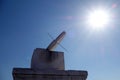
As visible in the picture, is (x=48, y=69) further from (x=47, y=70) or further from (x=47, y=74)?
(x=47, y=74)

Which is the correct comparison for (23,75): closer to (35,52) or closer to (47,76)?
(47,76)

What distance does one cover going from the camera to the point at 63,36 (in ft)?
31.0

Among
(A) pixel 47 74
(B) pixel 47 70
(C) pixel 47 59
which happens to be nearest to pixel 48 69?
(B) pixel 47 70

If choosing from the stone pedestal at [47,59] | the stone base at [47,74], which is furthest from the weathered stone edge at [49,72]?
the stone pedestal at [47,59]

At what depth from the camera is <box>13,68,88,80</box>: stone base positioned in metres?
7.42

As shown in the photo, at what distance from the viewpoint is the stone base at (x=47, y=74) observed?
7417 mm

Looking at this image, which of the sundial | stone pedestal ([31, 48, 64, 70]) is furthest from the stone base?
stone pedestal ([31, 48, 64, 70])

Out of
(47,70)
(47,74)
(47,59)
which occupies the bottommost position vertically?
(47,74)

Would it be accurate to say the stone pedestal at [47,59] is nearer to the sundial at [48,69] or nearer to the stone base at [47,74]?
the sundial at [48,69]

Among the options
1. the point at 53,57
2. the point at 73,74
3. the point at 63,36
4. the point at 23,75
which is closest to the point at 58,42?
the point at 63,36

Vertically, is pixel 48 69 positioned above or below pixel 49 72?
above

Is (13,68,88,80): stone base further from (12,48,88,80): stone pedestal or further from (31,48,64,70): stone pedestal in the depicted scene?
(31,48,64,70): stone pedestal

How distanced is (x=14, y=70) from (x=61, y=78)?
2.03 metres

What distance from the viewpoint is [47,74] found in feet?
25.5
